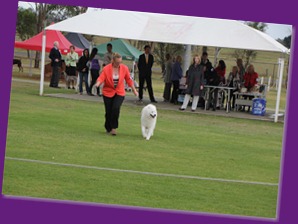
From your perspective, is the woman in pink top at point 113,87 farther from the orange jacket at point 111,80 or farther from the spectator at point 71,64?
the spectator at point 71,64

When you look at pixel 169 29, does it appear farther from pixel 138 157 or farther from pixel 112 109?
pixel 138 157

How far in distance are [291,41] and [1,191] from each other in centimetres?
386

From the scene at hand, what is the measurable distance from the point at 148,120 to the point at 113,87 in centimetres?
85

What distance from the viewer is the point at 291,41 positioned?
29.2 ft

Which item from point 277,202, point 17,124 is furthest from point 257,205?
point 17,124

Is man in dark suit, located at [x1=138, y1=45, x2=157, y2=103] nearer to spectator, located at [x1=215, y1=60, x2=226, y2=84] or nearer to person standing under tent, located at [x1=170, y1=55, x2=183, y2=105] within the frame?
person standing under tent, located at [x1=170, y1=55, x2=183, y2=105]

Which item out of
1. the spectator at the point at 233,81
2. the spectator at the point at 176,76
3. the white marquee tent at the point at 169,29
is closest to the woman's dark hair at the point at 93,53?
the white marquee tent at the point at 169,29

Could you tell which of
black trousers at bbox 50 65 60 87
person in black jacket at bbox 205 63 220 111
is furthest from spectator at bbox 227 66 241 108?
black trousers at bbox 50 65 60 87

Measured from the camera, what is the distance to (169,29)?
1536 cm

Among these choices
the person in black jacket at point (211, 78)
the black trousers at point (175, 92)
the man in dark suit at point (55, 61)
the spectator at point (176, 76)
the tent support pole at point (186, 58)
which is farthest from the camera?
the person in black jacket at point (211, 78)

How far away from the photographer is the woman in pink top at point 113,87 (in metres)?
12.8

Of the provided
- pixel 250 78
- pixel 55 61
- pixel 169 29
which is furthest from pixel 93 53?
pixel 250 78

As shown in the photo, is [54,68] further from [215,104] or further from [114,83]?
[215,104]

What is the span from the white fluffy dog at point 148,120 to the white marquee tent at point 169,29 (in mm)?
1455
